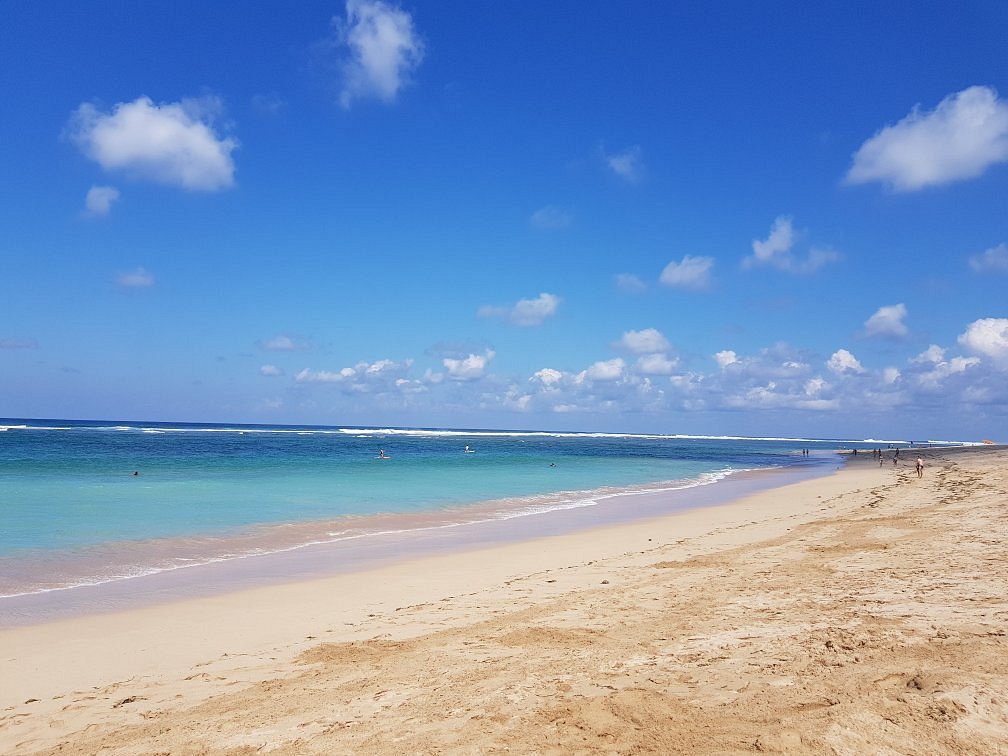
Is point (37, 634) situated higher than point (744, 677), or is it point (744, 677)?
point (744, 677)

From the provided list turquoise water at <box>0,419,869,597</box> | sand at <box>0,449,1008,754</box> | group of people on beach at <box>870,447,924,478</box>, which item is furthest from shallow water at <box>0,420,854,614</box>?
group of people on beach at <box>870,447,924,478</box>

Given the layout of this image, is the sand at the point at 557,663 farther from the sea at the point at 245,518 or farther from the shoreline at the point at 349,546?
the sea at the point at 245,518

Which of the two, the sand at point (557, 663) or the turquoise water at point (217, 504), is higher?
the sand at point (557, 663)

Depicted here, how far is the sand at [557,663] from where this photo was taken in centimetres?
455

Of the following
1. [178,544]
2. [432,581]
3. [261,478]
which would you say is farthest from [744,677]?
[261,478]

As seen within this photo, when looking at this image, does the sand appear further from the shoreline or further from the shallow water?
the shallow water

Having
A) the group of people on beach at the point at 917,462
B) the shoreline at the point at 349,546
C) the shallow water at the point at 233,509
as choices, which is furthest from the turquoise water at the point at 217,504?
the group of people on beach at the point at 917,462

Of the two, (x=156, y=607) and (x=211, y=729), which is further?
(x=156, y=607)

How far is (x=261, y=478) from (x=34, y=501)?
12.1 meters

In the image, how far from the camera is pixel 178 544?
14531 millimetres

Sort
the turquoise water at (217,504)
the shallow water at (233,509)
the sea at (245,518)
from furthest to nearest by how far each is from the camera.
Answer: the turquoise water at (217,504)
the shallow water at (233,509)
the sea at (245,518)

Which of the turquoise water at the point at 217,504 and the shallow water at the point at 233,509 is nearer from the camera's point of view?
the shallow water at the point at 233,509

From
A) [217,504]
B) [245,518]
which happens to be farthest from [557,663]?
[217,504]

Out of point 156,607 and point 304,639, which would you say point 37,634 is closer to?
point 156,607
